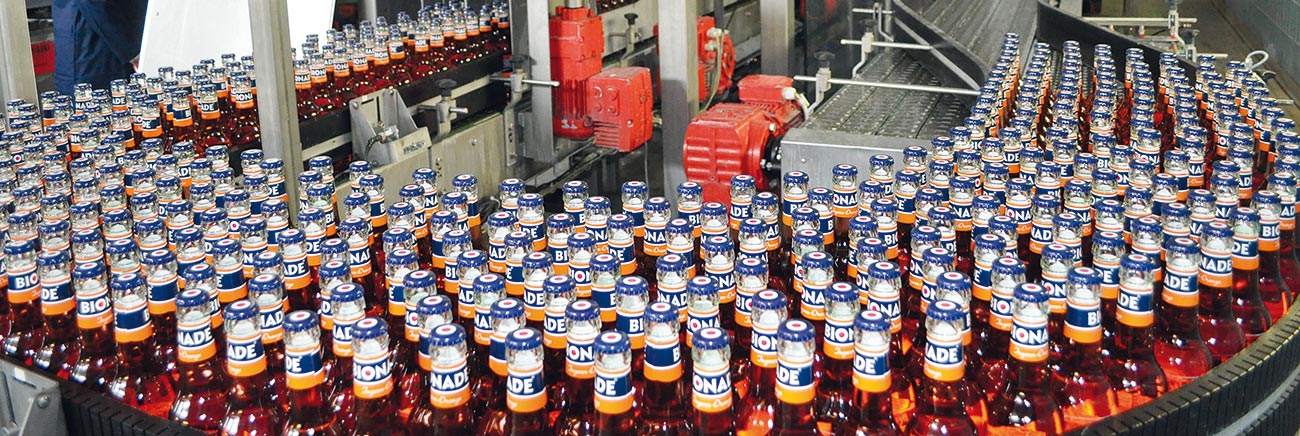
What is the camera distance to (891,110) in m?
3.84

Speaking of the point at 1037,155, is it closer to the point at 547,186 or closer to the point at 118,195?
the point at 118,195

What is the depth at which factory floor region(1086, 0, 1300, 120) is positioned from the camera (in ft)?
27.0

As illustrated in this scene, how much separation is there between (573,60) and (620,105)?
246mm

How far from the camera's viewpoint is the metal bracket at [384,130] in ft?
12.2

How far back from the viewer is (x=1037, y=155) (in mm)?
2232

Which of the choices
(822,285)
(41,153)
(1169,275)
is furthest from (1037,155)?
(41,153)

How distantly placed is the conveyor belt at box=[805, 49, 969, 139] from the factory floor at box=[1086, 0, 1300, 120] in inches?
169

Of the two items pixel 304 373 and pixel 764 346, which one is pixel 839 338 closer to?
pixel 764 346

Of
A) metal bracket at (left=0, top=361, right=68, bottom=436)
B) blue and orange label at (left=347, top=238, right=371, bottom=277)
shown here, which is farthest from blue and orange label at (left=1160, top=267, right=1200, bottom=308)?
metal bracket at (left=0, top=361, right=68, bottom=436)

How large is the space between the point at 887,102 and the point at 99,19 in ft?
10.5

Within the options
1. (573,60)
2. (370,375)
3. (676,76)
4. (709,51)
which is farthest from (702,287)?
(709,51)

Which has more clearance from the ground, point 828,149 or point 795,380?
point 795,380

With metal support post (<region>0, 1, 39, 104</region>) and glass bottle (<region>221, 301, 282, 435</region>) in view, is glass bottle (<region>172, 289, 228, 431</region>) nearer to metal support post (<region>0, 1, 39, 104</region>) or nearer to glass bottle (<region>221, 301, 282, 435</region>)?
glass bottle (<region>221, 301, 282, 435</region>)

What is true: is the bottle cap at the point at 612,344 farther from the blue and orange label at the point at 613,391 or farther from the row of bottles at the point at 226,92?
the row of bottles at the point at 226,92
